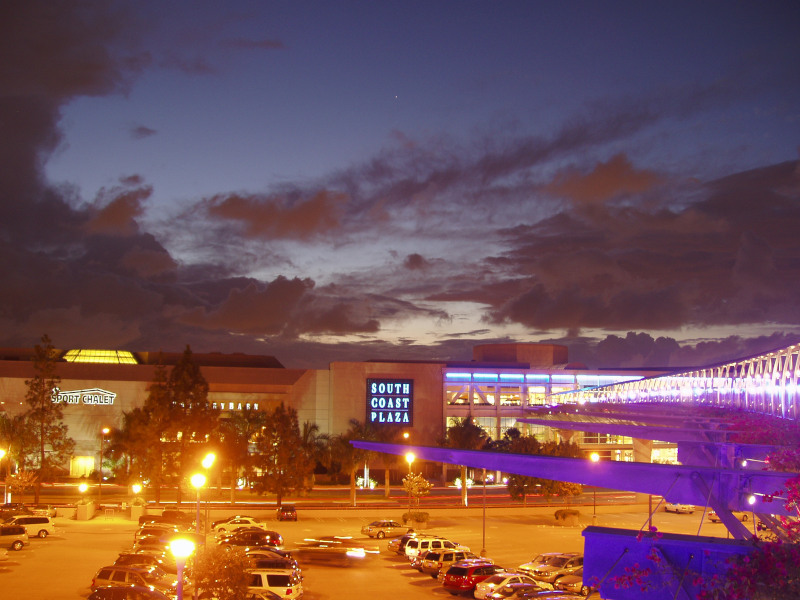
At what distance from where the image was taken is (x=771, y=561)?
8875 mm

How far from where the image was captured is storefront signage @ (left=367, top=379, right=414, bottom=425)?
259 feet

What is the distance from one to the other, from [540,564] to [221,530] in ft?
57.9

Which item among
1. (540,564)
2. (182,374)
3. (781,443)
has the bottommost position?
(540,564)

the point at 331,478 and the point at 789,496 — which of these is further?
the point at 331,478

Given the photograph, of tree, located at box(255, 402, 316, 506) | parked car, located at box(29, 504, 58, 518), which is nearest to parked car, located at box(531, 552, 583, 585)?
tree, located at box(255, 402, 316, 506)

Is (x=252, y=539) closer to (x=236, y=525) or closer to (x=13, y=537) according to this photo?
(x=236, y=525)

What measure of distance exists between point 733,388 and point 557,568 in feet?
33.0

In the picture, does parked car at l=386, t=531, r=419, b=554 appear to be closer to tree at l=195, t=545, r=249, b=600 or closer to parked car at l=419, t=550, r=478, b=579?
parked car at l=419, t=550, r=478, b=579

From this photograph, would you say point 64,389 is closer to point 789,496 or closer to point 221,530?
point 221,530

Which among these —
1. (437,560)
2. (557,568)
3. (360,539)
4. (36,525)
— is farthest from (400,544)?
(36,525)

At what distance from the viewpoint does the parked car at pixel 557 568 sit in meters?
27.9

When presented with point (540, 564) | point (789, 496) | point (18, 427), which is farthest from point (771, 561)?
point (18, 427)

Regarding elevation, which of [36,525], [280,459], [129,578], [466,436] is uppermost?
[466,436]

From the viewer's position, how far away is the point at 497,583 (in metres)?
24.7
